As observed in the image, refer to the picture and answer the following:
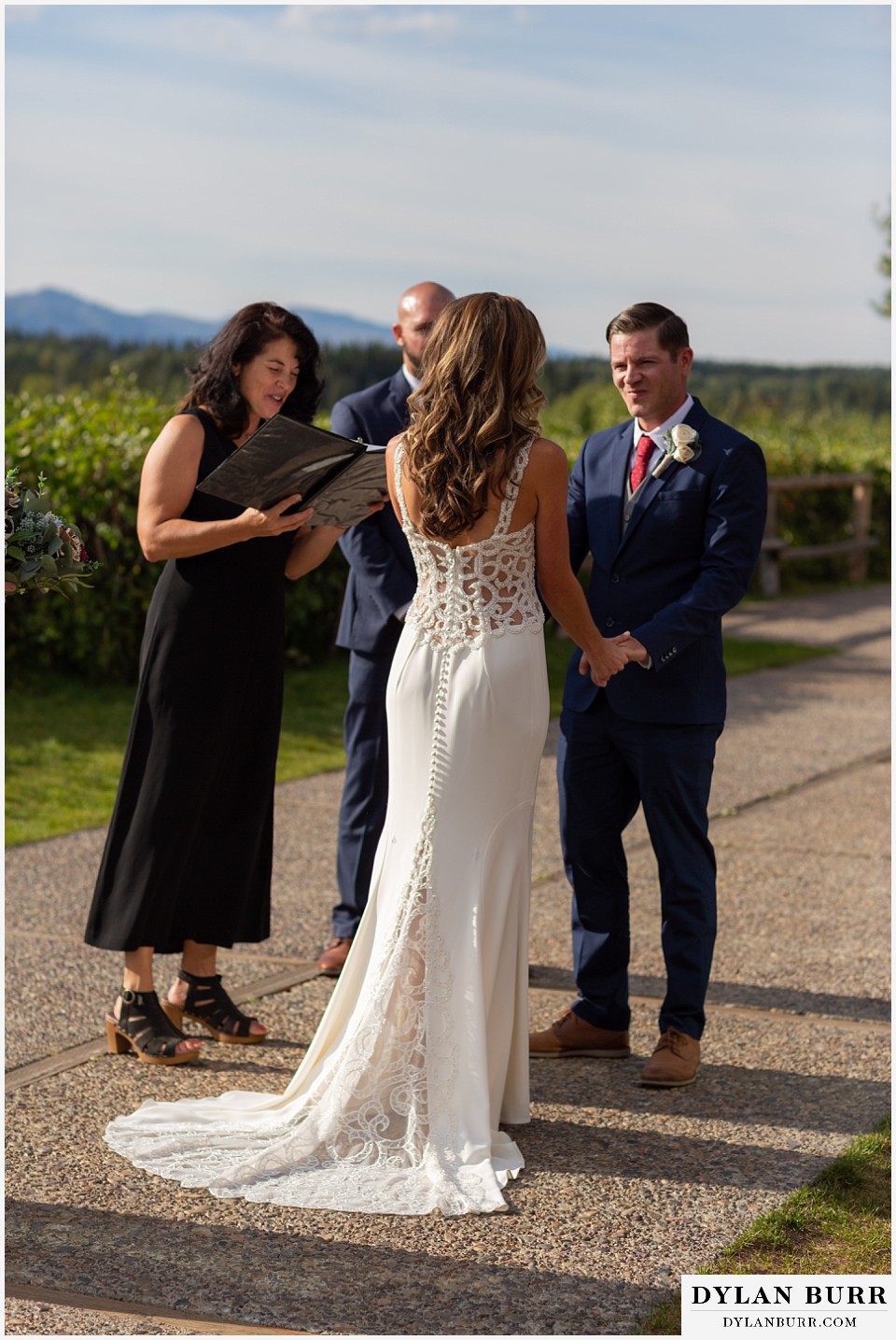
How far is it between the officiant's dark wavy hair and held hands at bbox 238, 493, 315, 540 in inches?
14.7

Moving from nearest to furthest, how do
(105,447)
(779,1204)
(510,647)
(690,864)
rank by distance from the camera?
1. (779,1204)
2. (510,647)
3. (690,864)
4. (105,447)

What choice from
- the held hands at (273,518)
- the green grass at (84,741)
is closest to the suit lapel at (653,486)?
the held hands at (273,518)

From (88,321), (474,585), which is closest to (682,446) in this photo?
(474,585)

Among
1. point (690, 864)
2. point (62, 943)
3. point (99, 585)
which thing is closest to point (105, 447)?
point (99, 585)

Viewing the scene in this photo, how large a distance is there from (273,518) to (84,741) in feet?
17.1

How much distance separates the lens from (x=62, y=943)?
5691 millimetres

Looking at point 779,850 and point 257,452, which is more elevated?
point 257,452

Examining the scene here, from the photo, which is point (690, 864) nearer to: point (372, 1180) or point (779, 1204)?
point (779, 1204)

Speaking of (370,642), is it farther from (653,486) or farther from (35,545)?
(35,545)

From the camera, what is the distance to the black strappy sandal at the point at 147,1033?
15.0ft

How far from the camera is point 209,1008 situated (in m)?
4.80

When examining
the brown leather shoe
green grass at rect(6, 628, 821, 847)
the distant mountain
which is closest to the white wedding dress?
the brown leather shoe

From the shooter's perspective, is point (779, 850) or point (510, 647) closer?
point (510, 647)

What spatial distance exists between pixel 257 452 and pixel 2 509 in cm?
89
